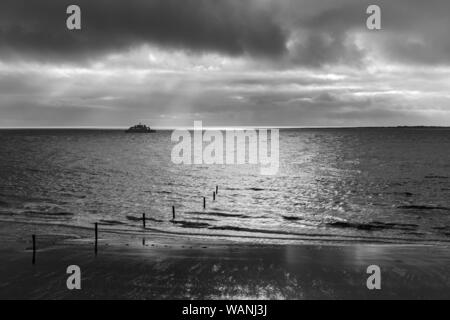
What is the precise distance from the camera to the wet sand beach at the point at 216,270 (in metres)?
16.2

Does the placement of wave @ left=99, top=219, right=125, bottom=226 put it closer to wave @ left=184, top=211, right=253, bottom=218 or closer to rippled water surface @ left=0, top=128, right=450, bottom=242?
rippled water surface @ left=0, top=128, right=450, bottom=242

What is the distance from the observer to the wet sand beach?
16.2 metres

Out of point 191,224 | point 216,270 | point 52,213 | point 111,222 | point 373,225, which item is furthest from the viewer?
point 52,213

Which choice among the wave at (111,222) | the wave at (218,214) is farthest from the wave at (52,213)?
the wave at (218,214)

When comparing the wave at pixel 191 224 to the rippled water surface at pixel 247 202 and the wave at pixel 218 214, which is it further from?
the wave at pixel 218 214

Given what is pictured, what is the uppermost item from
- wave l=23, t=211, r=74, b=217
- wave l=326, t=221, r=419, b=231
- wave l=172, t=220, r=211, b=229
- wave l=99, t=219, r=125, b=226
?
wave l=23, t=211, r=74, b=217

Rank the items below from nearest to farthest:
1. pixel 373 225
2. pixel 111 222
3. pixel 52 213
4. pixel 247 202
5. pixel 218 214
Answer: pixel 373 225
pixel 111 222
pixel 52 213
pixel 218 214
pixel 247 202

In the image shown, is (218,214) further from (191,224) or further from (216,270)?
(216,270)

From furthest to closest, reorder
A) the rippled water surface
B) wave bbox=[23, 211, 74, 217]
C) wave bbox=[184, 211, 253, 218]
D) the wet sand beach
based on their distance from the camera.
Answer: wave bbox=[184, 211, 253, 218] → wave bbox=[23, 211, 74, 217] → the rippled water surface → the wet sand beach

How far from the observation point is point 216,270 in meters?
19.1

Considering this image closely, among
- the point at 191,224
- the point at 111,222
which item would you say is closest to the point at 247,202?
the point at 191,224

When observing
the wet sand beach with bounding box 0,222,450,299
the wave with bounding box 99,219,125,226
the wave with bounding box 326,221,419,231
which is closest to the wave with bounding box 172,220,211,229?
the wave with bounding box 99,219,125,226

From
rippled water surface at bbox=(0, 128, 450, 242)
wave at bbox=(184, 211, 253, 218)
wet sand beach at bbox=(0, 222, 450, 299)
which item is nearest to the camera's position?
wet sand beach at bbox=(0, 222, 450, 299)
